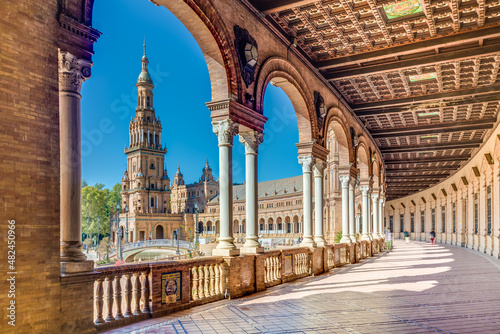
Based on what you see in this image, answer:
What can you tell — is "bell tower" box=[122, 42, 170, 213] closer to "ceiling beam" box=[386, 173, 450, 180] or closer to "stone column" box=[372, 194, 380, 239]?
"ceiling beam" box=[386, 173, 450, 180]

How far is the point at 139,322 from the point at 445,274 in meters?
9.95

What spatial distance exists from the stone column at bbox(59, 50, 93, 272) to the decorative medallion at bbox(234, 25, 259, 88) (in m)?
4.49

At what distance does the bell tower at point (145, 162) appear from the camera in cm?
9956

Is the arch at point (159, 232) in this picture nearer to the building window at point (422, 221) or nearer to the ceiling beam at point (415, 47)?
the building window at point (422, 221)

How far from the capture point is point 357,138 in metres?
20.6

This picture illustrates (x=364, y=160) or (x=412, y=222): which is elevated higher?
(x=364, y=160)

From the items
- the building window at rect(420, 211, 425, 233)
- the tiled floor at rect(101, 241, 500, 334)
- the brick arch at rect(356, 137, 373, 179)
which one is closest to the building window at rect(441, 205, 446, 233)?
the building window at rect(420, 211, 425, 233)

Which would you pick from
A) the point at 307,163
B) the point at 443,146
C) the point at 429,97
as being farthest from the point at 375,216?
the point at 307,163

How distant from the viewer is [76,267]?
19.1 feet

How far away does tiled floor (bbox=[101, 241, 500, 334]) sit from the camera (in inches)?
254

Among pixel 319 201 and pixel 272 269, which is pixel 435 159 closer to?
pixel 319 201

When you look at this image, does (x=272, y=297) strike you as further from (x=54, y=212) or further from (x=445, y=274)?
(x=445, y=274)

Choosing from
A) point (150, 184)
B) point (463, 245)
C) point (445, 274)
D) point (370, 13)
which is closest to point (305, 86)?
point (370, 13)

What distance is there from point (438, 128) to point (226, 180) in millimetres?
16378
